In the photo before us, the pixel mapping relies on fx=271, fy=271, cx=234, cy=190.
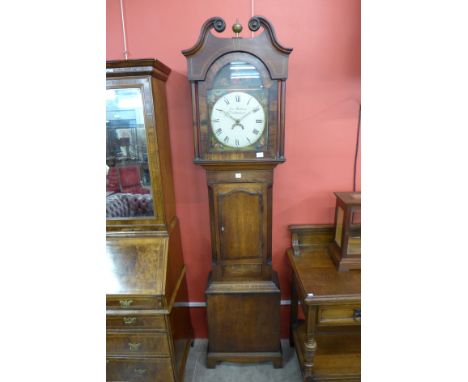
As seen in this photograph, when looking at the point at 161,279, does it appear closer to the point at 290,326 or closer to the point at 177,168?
the point at 177,168

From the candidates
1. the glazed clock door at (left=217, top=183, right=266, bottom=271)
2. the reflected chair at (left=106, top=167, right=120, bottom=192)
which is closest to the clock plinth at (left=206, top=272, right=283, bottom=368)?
the glazed clock door at (left=217, top=183, right=266, bottom=271)

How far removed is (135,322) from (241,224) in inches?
28.6

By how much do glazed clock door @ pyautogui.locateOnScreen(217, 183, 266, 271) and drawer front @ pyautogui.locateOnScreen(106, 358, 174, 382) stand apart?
62 centimetres

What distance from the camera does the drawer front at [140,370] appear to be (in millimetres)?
1437

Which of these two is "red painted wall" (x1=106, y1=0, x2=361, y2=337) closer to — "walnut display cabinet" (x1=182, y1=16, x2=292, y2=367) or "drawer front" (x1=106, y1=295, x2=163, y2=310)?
"walnut display cabinet" (x1=182, y1=16, x2=292, y2=367)

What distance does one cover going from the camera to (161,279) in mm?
1346

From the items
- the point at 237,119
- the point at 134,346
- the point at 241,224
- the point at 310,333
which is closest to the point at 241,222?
the point at 241,224

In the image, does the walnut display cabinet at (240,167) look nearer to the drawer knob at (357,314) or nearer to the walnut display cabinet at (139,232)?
the walnut display cabinet at (139,232)

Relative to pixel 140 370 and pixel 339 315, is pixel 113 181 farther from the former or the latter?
pixel 339 315

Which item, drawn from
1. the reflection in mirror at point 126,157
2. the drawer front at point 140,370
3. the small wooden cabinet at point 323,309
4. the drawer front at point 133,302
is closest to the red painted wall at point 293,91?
the small wooden cabinet at point 323,309

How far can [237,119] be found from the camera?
51.0 inches

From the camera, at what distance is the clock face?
128 centimetres
